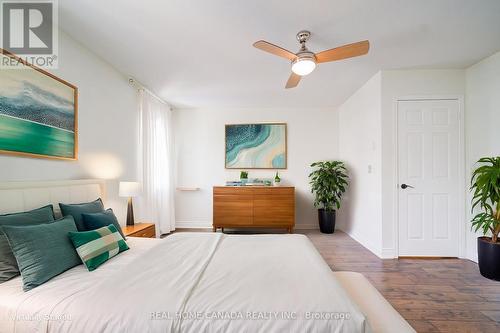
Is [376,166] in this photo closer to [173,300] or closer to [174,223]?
[173,300]

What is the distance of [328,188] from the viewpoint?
3980 millimetres

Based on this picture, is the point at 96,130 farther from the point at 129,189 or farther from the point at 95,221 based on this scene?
the point at 95,221

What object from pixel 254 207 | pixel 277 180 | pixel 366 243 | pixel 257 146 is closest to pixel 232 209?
pixel 254 207

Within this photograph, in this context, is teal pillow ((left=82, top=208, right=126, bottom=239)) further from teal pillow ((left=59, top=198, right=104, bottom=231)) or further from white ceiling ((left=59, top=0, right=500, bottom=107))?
white ceiling ((left=59, top=0, right=500, bottom=107))

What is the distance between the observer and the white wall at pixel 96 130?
1.90 metres

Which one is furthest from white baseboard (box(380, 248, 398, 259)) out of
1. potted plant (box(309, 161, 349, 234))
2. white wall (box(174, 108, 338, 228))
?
white wall (box(174, 108, 338, 228))

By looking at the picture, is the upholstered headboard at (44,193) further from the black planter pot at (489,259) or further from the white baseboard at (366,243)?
the black planter pot at (489,259)

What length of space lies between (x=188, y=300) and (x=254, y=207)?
2958 millimetres

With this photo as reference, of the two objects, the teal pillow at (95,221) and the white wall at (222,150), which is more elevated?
the white wall at (222,150)

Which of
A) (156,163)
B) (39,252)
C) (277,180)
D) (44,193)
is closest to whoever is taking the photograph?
(39,252)

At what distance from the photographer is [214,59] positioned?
259cm

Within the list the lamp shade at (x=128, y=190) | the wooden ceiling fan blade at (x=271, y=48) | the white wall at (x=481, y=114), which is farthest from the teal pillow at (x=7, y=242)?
the white wall at (x=481, y=114)

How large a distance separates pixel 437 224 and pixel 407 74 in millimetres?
2067

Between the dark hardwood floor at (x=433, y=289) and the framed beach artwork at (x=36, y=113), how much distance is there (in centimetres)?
326
